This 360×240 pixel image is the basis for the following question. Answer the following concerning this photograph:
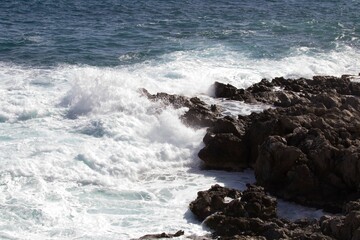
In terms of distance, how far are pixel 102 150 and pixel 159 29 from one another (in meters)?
20.1

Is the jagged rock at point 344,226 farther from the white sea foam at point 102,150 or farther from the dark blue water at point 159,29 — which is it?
the dark blue water at point 159,29

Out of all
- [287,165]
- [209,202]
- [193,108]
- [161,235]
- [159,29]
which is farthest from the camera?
[159,29]

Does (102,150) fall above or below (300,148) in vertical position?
below

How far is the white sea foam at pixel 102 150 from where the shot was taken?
17766 mm

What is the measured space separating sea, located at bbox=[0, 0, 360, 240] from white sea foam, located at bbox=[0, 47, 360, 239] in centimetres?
5

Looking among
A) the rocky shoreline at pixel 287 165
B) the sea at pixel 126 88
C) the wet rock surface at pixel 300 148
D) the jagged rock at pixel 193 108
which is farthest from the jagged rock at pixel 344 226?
the jagged rock at pixel 193 108

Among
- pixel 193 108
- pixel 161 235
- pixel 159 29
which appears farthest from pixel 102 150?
pixel 159 29

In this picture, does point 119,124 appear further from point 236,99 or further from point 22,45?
point 22,45

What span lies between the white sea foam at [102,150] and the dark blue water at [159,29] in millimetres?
2641

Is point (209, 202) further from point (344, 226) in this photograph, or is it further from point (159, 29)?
point (159, 29)

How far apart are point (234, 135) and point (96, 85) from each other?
8722 millimetres

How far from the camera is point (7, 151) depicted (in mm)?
21906

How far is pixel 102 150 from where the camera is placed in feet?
73.6

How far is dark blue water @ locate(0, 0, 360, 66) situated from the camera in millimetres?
35594
